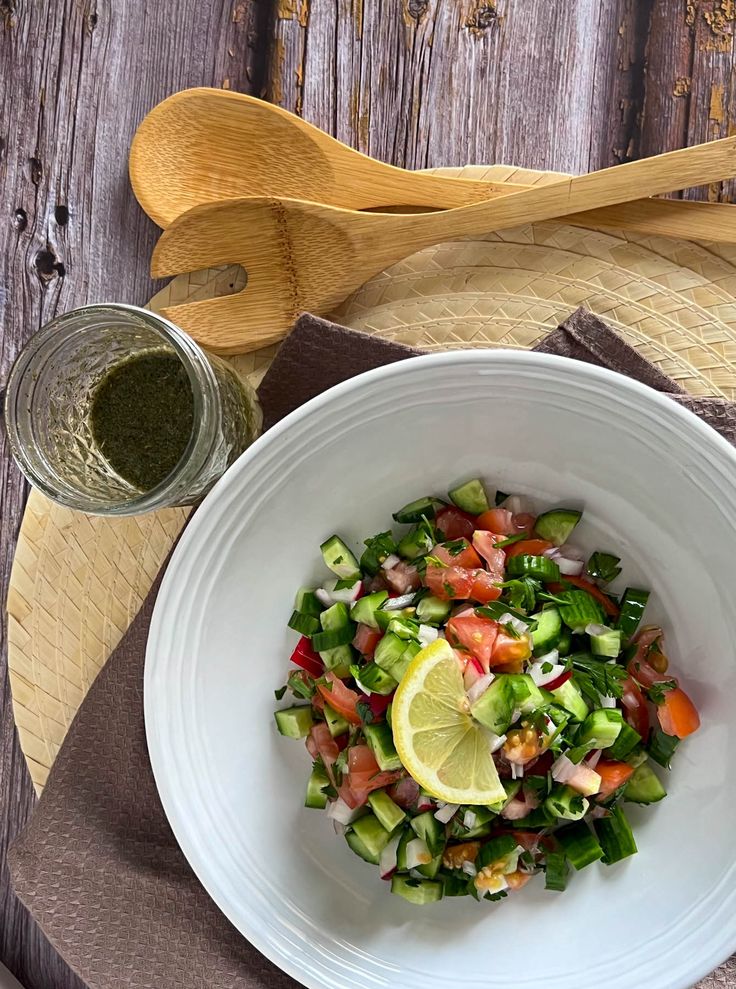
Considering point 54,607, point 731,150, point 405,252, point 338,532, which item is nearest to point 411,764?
point 338,532

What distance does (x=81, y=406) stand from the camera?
5.46ft

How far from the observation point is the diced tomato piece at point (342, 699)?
153cm

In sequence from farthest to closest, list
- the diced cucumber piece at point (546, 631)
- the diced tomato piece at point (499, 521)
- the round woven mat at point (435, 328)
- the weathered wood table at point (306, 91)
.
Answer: the weathered wood table at point (306, 91) → the round woven mat at point (435, 328) → the diced tomato piece at point (499, 521) → the diced cucumber piece at point (546, 631)

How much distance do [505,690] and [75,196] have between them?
5.16 ft

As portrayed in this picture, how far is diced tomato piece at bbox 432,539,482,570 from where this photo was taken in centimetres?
153

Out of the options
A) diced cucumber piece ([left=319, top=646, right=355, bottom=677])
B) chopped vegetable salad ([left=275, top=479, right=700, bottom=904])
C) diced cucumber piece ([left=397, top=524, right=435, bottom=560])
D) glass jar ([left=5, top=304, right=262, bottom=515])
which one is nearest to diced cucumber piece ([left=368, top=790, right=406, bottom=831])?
chopped vegetable salad ([left=275, top=479, right=700, bottom=904])

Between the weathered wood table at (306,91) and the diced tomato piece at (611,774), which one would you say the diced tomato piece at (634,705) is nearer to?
the diced tomato piece at (611,774)

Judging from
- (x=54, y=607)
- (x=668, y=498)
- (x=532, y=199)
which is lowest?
(x=54, y=607)

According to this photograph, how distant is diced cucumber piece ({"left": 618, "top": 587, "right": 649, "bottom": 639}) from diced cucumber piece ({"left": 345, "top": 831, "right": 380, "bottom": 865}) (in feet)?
2.00

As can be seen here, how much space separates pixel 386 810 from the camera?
152 cm

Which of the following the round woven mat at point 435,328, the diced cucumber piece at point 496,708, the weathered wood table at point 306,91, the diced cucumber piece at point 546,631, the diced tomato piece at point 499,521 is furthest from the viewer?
the weathered wood table at point 306,91

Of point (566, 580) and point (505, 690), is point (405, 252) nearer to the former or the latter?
point (566, 580)

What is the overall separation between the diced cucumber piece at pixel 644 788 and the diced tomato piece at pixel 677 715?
0.09 meters

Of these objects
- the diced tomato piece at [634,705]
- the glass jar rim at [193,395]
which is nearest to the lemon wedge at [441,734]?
the diced tomato piece at [634,705]
